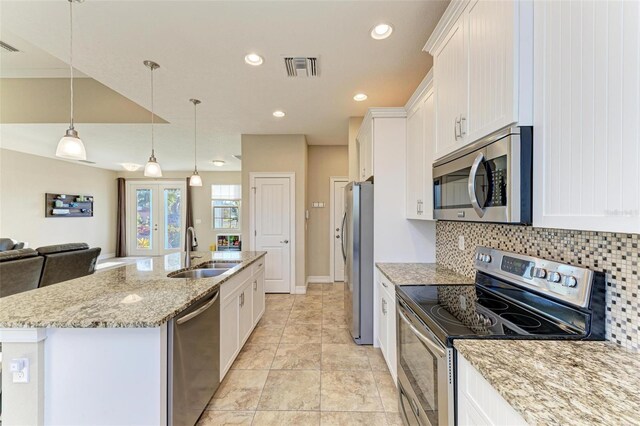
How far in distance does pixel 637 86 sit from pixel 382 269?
1946 millimetres

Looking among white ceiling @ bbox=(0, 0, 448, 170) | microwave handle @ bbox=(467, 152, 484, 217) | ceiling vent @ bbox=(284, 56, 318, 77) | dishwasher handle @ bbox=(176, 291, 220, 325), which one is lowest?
dishwasher handle @ bbox=(176, 291, 220, 325)

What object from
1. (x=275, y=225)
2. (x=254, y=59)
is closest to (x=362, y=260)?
(x=254, y=59)

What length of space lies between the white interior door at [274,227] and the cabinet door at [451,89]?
10.8 ft

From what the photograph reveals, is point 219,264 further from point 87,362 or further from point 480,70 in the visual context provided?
point 480,70

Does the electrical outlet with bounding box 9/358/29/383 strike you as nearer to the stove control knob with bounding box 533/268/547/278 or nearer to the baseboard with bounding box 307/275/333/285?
the stove control knob with bounding box 533/268/547/278

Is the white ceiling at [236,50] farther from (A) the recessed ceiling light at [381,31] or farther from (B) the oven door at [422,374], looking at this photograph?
(B) the oven door at [422,374]

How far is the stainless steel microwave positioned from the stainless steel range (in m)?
0.33

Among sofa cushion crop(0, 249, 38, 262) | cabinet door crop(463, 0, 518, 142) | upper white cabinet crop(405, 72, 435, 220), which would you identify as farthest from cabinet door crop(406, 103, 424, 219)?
sofa cushion crop(0, 249, 38, 262)

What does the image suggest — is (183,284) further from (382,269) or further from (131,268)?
(382,269)

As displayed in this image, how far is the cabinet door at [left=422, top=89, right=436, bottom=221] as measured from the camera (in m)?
2.06

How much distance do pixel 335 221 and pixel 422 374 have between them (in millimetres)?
4127

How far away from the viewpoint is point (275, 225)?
4.82 m

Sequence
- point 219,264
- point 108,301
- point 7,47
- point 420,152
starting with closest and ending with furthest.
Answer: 1. point 108,301
2. point 420,152
3. point 219,264
4. point 7,47

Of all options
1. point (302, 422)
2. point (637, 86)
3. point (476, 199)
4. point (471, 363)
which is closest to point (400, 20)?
point (476, 199)
